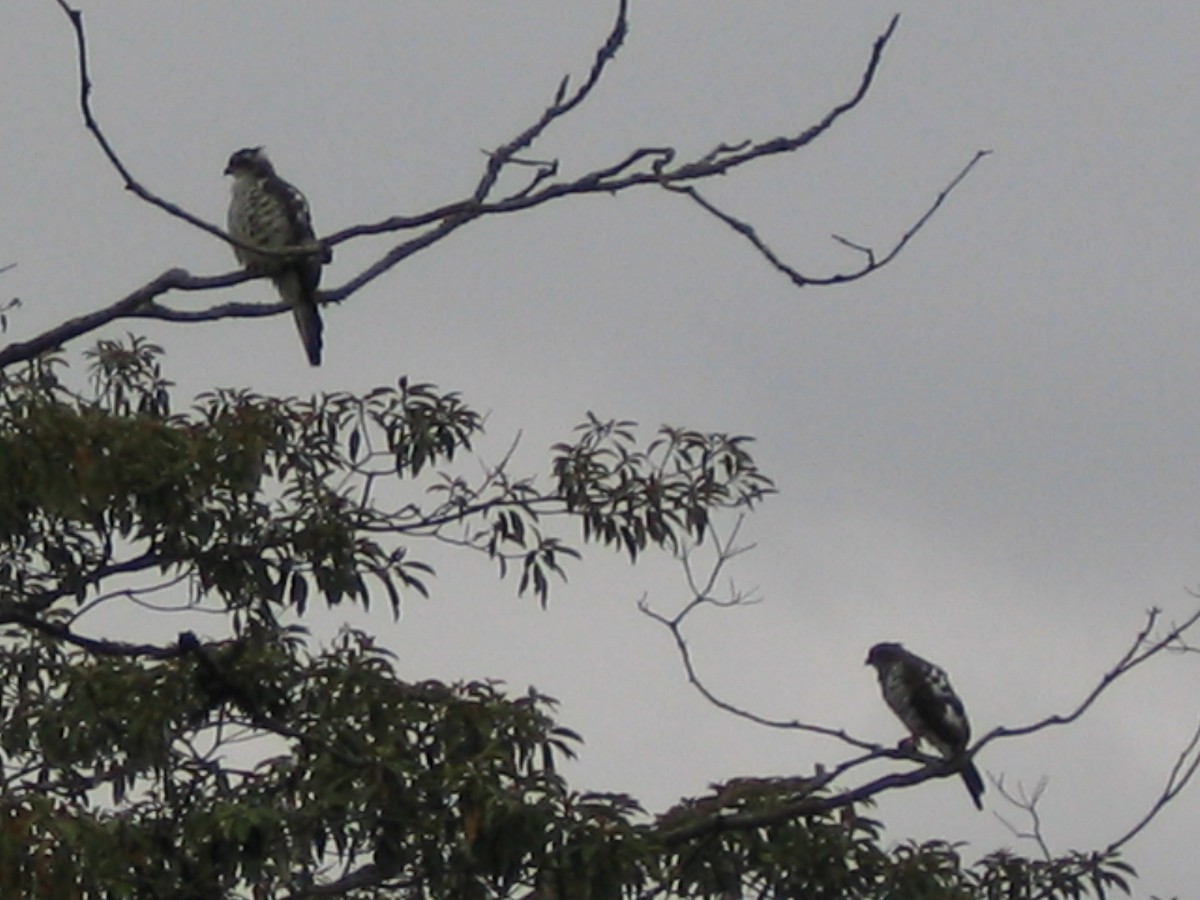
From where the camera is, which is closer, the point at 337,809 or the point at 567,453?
the point at 337,809

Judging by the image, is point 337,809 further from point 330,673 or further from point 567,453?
point 567,453

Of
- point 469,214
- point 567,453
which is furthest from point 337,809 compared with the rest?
point 469,214

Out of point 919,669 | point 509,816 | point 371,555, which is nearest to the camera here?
point 509,816

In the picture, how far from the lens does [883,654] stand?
1229cm

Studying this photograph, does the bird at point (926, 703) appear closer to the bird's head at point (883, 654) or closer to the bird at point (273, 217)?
the bird's head at point (883, 654)

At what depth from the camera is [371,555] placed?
9906 mm

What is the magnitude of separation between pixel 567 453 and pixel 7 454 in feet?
6.72

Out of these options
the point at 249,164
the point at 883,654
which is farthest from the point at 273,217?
the point at 883,654

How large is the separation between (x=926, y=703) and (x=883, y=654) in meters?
0.92

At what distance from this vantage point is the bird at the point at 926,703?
11070mm

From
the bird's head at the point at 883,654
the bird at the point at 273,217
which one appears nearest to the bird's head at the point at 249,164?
the bird at the point at 273,217

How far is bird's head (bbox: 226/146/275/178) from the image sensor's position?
11.9m

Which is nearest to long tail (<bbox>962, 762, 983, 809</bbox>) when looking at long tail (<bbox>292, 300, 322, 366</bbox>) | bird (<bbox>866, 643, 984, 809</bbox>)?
bird (<bbox>866, 643, 984, 809</bbox>)

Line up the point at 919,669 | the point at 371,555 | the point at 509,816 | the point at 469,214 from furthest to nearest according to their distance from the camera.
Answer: the point at 919,669 < the point at 371,555 < the point at 509,816 < the point at 469,214
